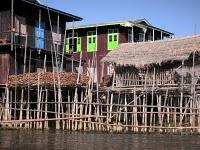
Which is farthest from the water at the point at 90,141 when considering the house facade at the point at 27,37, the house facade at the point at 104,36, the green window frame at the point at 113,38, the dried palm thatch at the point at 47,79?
the green window frame at the point at 113,38

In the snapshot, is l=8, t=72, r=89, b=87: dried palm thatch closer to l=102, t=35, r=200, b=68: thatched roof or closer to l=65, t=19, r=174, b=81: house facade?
l=102, t=35, r=200, b=68: thatched roof

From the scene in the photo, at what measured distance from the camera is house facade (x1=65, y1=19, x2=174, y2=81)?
138 feet

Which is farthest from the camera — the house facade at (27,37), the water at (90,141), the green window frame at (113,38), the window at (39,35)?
the green window frame at (113,38)

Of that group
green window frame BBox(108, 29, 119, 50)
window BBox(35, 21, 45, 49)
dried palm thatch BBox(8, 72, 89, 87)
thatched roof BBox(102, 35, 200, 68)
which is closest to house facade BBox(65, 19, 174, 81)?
green window frame BBox(108, 29, 119, 50)

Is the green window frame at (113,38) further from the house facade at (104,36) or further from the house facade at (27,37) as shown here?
the house facade at (27,37)

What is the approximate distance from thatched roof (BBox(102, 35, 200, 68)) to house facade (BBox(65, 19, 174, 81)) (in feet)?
25.9

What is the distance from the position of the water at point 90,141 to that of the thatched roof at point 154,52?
6918mm

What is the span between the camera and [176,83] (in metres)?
28.9

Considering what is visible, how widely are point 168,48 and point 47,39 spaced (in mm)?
9424

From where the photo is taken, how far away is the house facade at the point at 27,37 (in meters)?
31.0

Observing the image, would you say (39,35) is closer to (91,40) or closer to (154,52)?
(154,52)

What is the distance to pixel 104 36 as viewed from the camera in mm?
43156

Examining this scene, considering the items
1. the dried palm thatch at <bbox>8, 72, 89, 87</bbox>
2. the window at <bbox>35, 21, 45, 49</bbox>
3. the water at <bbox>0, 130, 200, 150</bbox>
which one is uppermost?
the window at <bbox>35, 21, 45, 49</bbox>

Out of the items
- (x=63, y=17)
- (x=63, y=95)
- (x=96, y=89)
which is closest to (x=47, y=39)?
(x=63, y=17)
